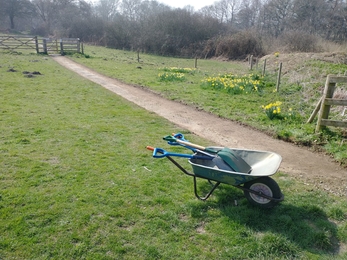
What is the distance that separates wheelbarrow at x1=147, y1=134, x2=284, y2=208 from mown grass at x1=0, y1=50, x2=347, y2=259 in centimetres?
25

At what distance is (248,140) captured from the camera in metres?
6.83

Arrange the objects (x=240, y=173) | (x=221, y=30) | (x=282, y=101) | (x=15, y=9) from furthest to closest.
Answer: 1. (x=15, y=9)
2. (x=221, y=30)
3. (x=282, y=101)
4. (x=240, y=173)

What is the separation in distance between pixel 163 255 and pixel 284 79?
479 inches

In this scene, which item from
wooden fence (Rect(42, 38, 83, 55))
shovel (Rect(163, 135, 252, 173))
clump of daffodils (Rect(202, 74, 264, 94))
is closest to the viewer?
shovel (Rect(163, 135, 252, 173))

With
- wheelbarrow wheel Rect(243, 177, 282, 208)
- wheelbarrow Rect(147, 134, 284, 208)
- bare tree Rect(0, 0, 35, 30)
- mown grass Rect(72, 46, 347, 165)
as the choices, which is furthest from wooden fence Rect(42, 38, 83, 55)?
bare tree Rect(0, 0, 35, 30)

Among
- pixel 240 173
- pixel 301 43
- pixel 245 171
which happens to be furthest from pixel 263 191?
pixel 301 43

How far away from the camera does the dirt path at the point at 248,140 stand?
497 centimetres

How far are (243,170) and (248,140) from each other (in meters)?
3.06

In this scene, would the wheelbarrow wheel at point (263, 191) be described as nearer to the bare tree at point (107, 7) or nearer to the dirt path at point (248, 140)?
the dirt path at point (248, 140)

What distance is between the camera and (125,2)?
218ft

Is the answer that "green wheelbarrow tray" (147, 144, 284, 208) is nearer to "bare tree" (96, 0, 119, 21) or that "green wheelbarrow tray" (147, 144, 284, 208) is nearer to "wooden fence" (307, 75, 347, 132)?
"wooden fence" (307, 75, 347, 132)

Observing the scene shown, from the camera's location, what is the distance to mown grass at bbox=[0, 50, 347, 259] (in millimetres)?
3178

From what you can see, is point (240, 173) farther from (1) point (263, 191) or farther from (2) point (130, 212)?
(2) point (130, 212)

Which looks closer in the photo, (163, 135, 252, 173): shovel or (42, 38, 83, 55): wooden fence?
(163, 135, 252, 173): shovel
